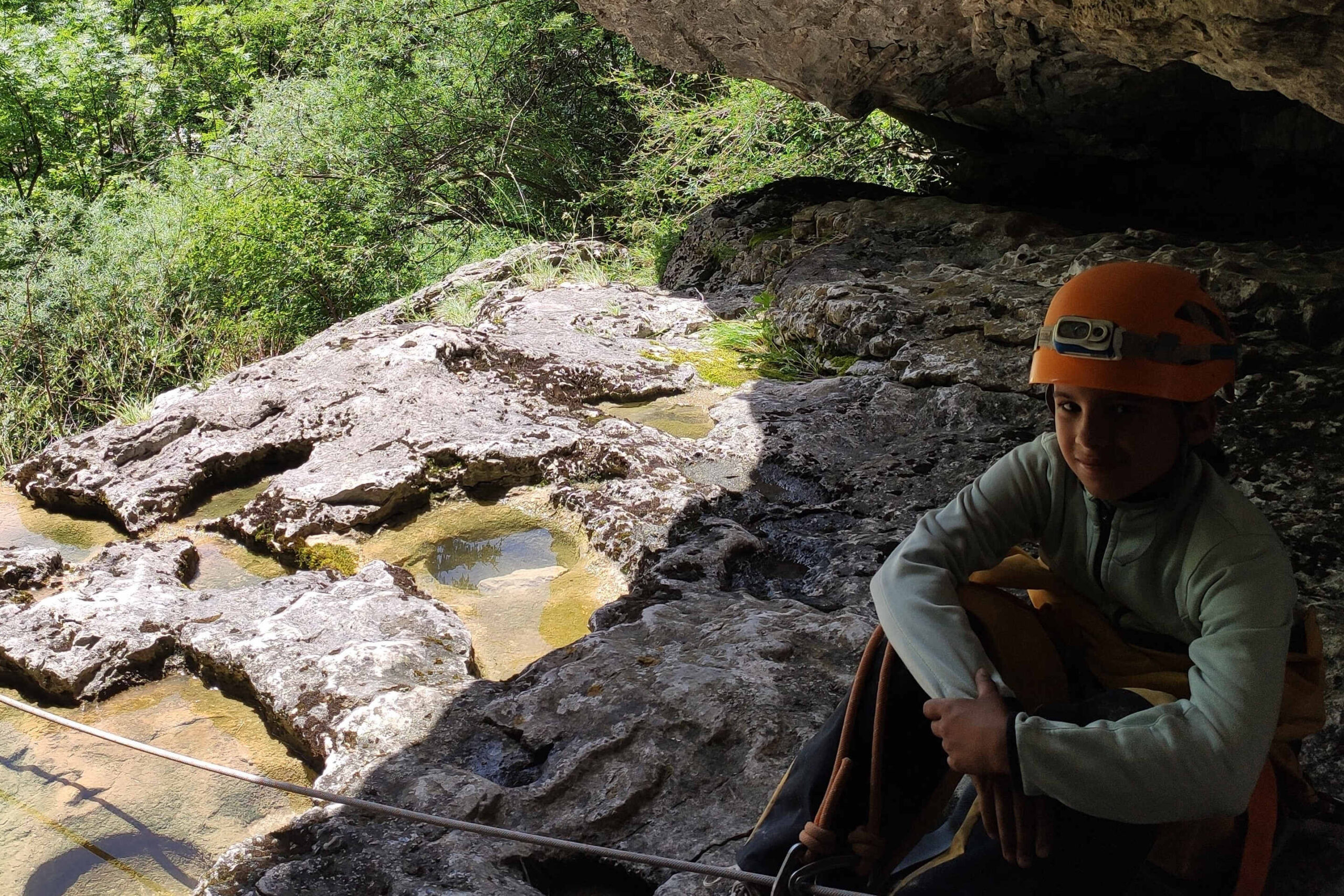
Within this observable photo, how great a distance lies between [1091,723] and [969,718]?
0.15m

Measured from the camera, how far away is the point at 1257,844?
1373 millimetres

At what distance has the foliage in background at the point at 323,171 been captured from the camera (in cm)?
792

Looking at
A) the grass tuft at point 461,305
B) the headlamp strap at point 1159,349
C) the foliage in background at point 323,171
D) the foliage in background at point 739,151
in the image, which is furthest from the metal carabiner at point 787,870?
the foliage in background at point 739,151

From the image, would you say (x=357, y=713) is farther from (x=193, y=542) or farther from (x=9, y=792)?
(x=193, y=542)

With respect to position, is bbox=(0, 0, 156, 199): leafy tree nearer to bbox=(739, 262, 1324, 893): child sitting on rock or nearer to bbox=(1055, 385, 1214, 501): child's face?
bbox=(739, 262, 1324, 893): child sitting on rock

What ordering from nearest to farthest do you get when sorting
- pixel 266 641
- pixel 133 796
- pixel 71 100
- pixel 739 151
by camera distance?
1. pixel 133 796
2. pixel 266 641
3. pixel 739 151
4. pixel 71 100

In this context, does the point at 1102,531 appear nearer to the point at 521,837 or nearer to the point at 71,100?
the point at 521,837

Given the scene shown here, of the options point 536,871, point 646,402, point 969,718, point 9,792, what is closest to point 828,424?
point 646,402

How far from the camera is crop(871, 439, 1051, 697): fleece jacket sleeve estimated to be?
1415mm

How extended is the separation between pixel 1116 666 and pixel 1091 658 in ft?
0.15

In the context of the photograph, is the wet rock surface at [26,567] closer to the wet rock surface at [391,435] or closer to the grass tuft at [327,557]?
the wet rock surface at [391,435]

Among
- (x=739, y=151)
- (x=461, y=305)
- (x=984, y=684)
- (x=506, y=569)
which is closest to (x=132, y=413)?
(x=461, y=305)

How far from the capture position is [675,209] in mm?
9523

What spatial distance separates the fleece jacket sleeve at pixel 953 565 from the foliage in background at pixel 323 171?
16.7ft
